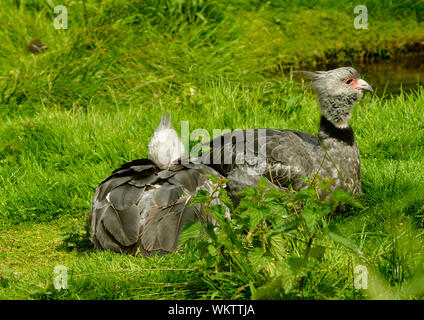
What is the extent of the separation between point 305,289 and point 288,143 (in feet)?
5.53

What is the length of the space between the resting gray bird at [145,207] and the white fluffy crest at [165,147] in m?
0.16

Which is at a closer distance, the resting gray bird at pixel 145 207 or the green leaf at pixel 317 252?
the green leaf at pixel 317 252

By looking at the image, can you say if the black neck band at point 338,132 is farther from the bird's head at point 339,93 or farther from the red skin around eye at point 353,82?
the red skin around eye at point 353,82

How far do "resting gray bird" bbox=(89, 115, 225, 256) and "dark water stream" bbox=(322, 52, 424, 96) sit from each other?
3.28 meters

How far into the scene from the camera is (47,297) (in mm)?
2812

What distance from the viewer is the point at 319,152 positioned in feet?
13.5

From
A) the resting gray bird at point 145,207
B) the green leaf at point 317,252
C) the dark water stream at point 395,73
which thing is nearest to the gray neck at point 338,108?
the resting gray bird at point 145,207

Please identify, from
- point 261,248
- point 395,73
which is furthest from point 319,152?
point 395,73

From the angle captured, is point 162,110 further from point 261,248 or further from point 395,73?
point 395,73

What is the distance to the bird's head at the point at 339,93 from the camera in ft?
13.1

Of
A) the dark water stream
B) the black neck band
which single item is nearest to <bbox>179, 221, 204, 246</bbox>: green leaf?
the black neck band

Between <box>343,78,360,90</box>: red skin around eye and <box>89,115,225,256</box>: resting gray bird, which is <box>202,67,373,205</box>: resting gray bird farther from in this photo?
<box>89,115,225,256</box>: resting gray bird
